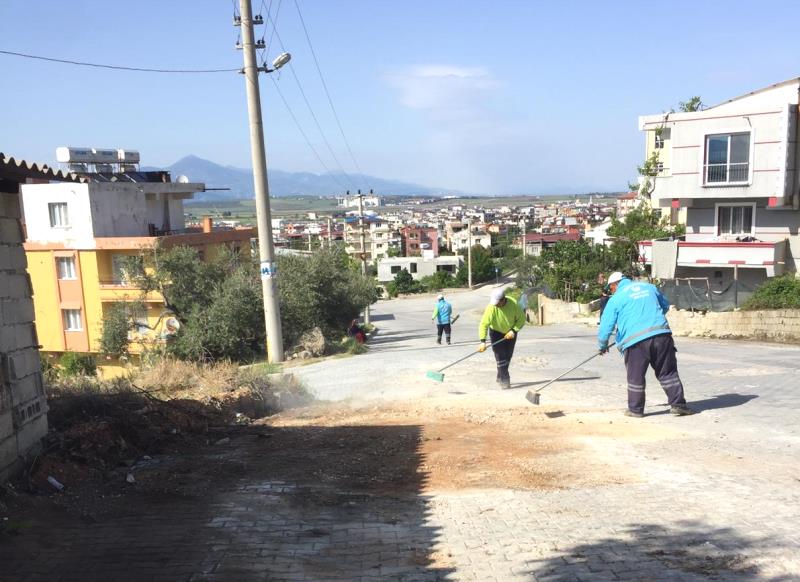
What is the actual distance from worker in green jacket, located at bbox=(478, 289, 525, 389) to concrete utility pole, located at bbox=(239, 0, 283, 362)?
6.07 m

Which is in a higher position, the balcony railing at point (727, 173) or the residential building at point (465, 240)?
the balcony railing at point (727, 173)

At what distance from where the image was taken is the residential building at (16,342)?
231 inches

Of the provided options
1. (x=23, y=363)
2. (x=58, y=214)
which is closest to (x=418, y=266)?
(x=58, y=214)

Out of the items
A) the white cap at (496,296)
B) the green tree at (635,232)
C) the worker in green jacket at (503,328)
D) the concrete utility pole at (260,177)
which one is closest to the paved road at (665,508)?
the worker in green jacket at (503,328)

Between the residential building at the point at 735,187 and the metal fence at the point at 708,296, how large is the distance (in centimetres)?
352

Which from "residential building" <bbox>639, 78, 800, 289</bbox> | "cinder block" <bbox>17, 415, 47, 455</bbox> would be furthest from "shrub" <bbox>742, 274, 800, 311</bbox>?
"cinder block" <bbox>17, 415, 47, 455</bbox>

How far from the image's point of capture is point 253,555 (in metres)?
4.37

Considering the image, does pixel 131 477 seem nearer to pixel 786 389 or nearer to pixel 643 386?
pixel 643 386

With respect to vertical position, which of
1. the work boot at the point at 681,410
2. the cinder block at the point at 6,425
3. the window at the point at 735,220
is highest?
the window at the point at 735,220

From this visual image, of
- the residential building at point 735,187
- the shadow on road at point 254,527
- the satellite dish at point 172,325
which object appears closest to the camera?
the shadow on road at point 254,527

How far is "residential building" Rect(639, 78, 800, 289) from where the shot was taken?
878 inches

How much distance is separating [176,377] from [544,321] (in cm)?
2014

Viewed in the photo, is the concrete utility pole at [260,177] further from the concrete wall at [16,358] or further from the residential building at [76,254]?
the residential building at [76,254]

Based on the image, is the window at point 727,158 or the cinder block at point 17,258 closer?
the cinder block at point 17,258
